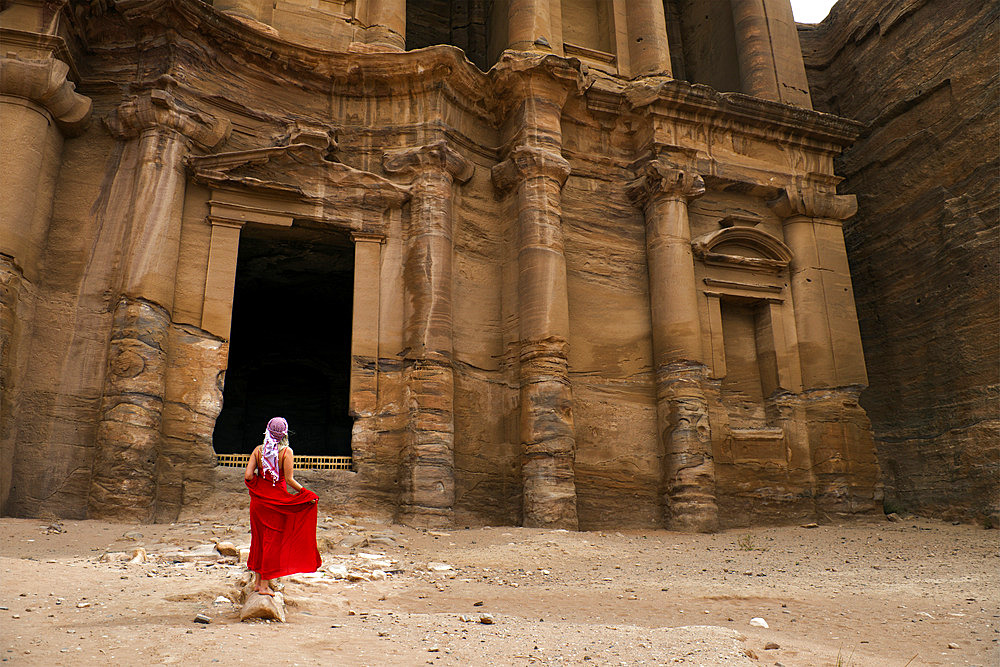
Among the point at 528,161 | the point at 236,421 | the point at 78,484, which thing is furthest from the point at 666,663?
the point at 236,421

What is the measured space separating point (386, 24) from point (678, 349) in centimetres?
646

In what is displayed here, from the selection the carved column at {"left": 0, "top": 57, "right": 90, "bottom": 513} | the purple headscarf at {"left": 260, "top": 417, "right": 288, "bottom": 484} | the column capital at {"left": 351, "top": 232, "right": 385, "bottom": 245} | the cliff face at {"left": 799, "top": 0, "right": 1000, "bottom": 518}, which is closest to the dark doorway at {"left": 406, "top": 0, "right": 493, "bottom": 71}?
the column capital at {"left": 351, "top": 232, "right": 385, "bottom": 245}

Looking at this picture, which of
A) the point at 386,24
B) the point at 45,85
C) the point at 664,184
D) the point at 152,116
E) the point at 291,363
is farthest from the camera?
the point at 291,363

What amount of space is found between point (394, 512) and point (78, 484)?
3413 millimetres

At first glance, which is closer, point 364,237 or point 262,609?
point 262,609

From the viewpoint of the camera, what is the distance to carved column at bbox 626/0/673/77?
12.4 m

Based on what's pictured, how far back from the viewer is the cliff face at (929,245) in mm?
11102

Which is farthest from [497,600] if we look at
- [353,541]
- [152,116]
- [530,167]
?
[152,116]

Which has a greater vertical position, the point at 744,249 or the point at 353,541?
the point at 744,249

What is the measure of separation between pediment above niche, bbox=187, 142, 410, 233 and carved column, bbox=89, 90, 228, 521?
1.33ft

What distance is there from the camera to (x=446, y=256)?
32.6 feet

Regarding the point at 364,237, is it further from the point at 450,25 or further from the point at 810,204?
the point at 450,25

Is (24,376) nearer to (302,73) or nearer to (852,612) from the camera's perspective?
(302,73)

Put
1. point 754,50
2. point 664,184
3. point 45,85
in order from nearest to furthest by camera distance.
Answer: point 45,85
point 664,184
point 754,50
